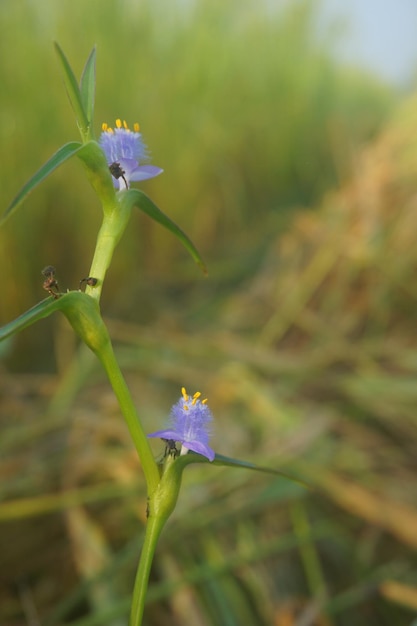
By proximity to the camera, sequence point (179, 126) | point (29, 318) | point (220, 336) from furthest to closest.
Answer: point (179, 126) → point (220, 336) → point (29, 318)

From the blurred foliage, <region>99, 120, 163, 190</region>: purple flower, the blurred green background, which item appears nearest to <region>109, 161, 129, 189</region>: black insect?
<region>99, 120, 163, 190</region>: purple flower

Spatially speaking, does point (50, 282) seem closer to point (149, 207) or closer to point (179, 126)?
point (149, 207)

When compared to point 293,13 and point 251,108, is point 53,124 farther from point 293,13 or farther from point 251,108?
point 293,13

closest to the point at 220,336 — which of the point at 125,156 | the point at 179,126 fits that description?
the point at 179,126

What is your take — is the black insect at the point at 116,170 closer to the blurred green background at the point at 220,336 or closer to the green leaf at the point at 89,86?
the green leaf at the point at 89,86

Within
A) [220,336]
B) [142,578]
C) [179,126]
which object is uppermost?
[179,126]
